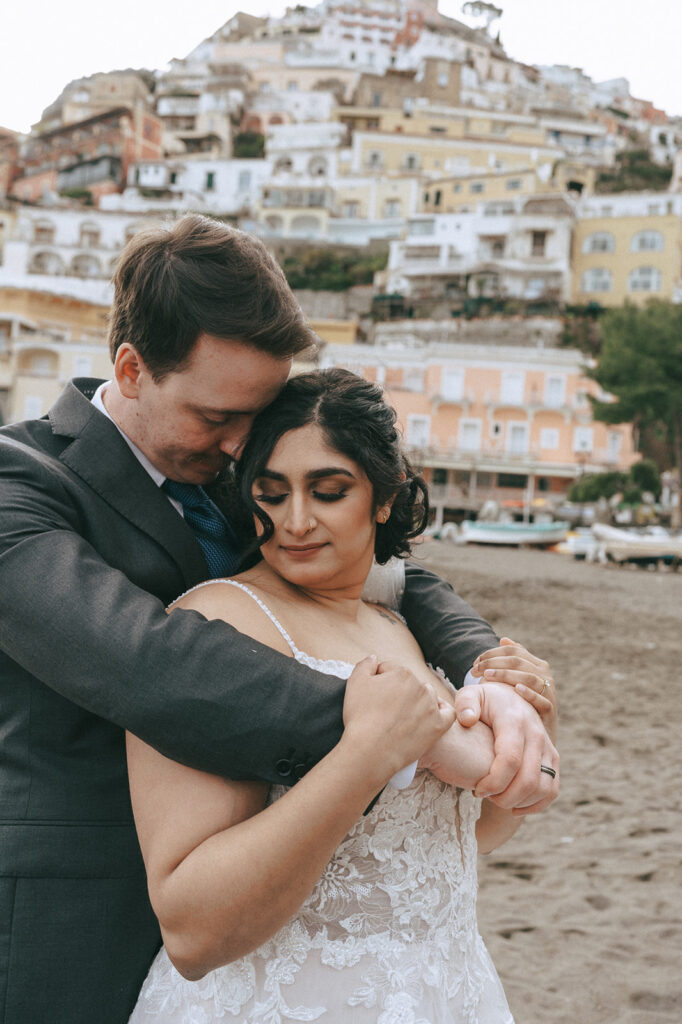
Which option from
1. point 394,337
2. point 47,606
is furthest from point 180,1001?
point 394,337

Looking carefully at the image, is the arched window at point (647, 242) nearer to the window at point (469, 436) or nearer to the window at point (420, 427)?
the window at point (469, 436)

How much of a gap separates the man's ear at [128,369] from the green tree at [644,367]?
28602 millimetres

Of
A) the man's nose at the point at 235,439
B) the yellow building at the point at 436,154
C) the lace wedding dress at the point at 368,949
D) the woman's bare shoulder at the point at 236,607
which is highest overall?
the yellow building at the point at 436,154

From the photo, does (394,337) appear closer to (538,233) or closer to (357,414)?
(538,233)

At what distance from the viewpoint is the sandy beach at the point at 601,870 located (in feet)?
11.8

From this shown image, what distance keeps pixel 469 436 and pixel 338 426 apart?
1561 inches

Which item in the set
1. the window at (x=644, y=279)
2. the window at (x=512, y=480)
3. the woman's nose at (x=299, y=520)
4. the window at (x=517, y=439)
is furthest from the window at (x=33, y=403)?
the woman's nose at (x=299, y=520)

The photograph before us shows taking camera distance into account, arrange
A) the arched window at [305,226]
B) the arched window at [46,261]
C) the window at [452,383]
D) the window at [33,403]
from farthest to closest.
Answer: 1. the arched window at [305,226]
2. the arched window at [46,261]
3. the window at [33,403]
4. the window at [452,383]

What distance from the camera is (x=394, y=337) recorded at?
45312 millimetres

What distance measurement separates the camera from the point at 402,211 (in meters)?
56.9

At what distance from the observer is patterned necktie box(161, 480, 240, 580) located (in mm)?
1890

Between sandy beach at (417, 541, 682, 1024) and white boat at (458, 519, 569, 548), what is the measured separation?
774 inches

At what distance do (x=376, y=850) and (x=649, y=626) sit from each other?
13488mm

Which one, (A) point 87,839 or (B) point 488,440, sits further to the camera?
(B) point 488,440
